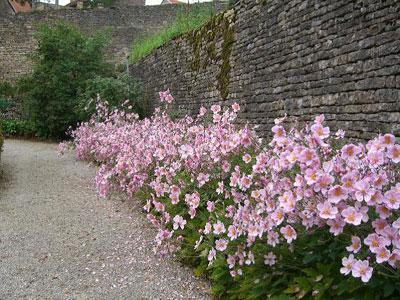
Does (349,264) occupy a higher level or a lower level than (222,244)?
higher

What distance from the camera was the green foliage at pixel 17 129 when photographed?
16.8m

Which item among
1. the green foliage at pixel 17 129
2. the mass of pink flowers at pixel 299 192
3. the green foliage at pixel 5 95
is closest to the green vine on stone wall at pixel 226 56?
the mass of pink flowers at pixel 299 192

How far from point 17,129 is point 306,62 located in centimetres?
1342

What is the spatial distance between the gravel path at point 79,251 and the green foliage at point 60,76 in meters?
7.54

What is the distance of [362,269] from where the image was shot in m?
1.96

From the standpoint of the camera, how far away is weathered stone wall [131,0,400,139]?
477cm

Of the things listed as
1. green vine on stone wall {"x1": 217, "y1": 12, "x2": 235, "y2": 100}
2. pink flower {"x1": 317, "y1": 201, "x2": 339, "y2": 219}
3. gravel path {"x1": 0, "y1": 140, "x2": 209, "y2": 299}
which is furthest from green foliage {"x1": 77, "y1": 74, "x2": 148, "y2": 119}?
pink flower {"x1": 317, "y1": 201, "x2": 339, "y2": 219}

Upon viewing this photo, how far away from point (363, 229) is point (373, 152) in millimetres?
361

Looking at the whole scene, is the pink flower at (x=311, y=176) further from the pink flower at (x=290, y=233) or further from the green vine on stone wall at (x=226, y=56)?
the green vine on stone wall at (x=226, y=56)

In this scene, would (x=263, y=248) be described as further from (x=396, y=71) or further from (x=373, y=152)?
(x=396, y=71)

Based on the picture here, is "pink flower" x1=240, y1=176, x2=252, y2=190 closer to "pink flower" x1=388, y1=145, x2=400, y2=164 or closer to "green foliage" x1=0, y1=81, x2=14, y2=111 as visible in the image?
"pink flower" x1=388, y1=145, x2=400, y2=164

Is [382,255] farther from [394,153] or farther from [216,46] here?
[216,46]

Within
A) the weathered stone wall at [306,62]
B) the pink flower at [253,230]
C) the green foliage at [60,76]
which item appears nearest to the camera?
the pink flower at [253,230]

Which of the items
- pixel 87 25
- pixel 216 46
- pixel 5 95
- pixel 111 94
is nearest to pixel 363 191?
pixel 216 46
